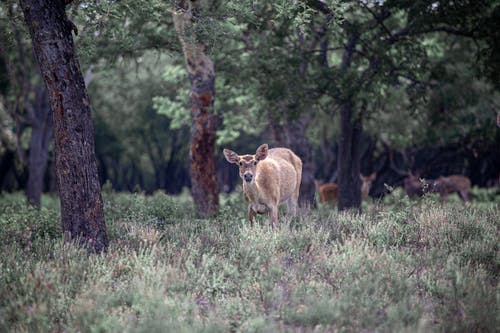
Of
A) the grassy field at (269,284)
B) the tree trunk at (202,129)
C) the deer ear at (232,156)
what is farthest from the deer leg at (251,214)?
the tree trunk at (202,129)

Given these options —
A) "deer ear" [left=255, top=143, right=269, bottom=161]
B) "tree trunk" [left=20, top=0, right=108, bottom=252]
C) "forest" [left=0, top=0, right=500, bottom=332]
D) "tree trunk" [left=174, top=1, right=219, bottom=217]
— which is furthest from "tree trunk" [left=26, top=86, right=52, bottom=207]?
"tree trunk" [left=20, top=0, right=108, bottom=252]

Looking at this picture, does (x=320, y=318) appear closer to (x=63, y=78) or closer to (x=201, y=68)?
(x=63, y=78)

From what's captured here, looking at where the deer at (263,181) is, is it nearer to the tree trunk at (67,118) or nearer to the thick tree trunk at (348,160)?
the tree trunk at (67,118)

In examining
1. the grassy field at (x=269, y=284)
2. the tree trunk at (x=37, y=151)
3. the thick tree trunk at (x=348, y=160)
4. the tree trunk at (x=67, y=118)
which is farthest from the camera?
the tree trunk at (x=37, y=151)

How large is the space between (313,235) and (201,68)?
6.94 metres

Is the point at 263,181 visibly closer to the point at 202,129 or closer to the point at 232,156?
the point at 232,156

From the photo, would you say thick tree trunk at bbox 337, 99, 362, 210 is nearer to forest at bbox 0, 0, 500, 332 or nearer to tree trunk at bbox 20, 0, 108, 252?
forest at bbox 0, 0, 500, 332

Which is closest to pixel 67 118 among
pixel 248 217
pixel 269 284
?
pixel 269 284

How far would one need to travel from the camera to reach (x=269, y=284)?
707 cm

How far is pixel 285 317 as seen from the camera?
6.52m

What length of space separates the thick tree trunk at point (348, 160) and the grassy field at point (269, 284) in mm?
6845

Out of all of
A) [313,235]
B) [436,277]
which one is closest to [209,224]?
[313,235]

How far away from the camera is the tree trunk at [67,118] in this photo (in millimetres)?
8891

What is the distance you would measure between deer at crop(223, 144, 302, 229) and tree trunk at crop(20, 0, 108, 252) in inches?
129
